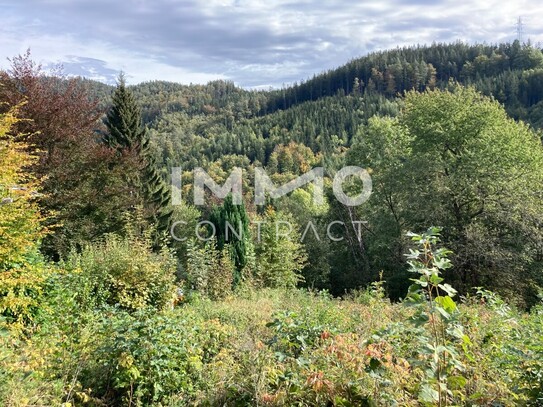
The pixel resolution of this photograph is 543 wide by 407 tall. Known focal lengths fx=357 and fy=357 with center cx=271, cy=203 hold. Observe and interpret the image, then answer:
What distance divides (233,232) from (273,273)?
115 inches

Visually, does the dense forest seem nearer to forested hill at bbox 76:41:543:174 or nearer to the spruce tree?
the spruce tree

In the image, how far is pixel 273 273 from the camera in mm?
14969

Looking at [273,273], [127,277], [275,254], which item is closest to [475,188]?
[275,254]

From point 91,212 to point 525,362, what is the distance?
11.2 metres

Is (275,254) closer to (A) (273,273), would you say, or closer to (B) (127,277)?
(A) (273,273)

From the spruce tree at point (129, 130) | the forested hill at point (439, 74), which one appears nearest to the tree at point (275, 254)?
the spruce tree at point (129, 130)

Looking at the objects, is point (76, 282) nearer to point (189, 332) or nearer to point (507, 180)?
point (189, 332)

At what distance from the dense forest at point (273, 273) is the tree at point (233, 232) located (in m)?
0.07

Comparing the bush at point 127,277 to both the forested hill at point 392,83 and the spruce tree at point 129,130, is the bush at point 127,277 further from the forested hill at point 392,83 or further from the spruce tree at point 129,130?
the forested hill at point 392,83

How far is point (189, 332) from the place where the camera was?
4.16 meters

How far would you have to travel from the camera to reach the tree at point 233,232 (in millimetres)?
13203

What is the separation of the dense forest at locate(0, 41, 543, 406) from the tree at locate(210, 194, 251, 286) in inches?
2.9

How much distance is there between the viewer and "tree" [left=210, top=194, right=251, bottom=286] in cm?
1320

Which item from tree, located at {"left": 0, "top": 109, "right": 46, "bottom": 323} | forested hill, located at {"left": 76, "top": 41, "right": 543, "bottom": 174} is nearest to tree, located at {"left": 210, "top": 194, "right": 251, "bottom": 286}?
tree, located at {"left": 0, "top": 109, "right": 46, "bottom": 323}
